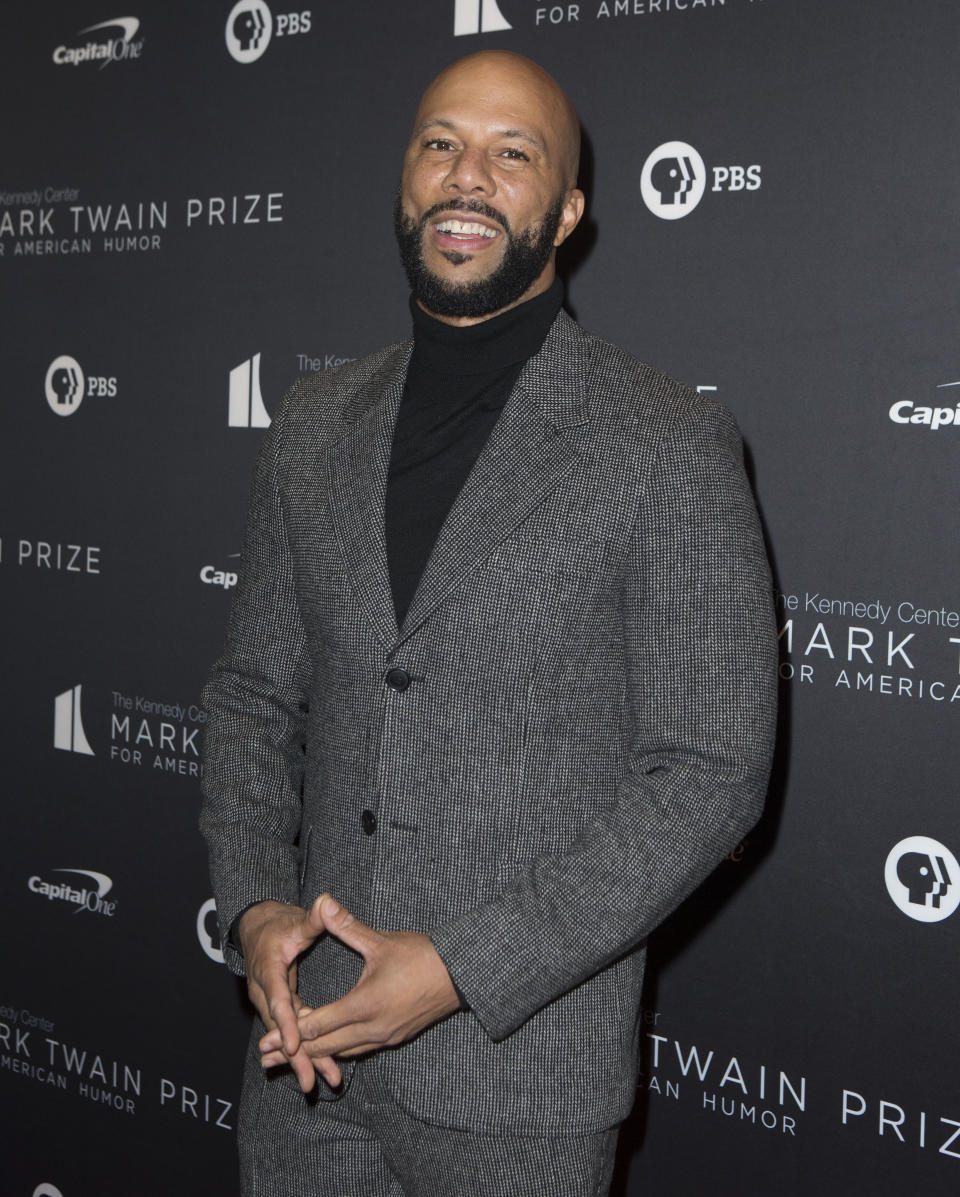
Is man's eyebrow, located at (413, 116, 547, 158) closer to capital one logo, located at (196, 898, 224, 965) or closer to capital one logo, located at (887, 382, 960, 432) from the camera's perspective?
capital one logo, located at (887, 382, 960, 432)

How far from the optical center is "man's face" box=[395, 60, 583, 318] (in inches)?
63.1

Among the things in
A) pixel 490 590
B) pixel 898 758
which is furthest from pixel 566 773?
pixel 898 758

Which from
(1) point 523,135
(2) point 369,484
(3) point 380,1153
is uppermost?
(1) point 523,135

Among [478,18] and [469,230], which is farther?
[478,18]

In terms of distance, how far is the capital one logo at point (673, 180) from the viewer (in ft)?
6.75

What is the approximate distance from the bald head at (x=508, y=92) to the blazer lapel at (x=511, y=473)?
35 cm

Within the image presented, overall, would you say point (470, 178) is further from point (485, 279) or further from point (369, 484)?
point (369, 484)

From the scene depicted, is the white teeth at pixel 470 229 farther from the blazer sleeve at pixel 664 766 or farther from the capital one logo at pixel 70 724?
the capital one logo at pixel 70 724

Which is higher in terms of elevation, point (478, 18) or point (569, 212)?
point (478, 18)

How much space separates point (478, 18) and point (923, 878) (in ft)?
5.52

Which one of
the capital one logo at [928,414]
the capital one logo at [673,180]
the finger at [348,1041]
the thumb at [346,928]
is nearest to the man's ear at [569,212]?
the capital one logo at [673,180]

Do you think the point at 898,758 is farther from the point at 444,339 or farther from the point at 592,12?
the point at 592,12

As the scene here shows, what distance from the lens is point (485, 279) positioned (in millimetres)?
1593

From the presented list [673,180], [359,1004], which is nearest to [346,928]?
[359,1004]
